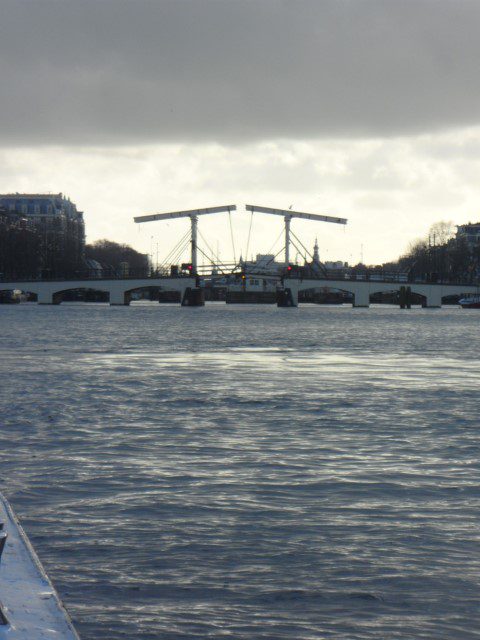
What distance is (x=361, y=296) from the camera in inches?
5443

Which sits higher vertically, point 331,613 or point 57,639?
point 57,639

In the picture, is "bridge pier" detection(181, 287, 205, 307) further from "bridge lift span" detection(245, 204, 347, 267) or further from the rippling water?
the rippling water

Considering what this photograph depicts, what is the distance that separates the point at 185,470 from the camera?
1227 cm

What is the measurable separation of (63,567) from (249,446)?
20.9 ft

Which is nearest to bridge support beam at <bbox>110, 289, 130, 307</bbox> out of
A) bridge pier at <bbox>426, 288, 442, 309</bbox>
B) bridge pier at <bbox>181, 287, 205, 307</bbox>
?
bridge pier at <bbox>181, 287, 205, 307</bbox>

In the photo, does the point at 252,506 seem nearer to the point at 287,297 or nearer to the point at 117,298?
the point at 287,297

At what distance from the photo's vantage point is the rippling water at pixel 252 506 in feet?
23.7

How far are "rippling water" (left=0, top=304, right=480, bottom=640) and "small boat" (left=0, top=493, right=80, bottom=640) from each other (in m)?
0.71

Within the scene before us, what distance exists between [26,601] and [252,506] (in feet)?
16.0

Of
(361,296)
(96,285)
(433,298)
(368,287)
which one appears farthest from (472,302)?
(96,285)

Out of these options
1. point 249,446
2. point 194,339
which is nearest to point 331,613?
point 249,446

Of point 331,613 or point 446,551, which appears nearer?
point 331,613

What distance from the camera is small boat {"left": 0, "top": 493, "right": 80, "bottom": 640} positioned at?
5.13 m

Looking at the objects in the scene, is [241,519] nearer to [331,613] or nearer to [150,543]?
[150,543]
